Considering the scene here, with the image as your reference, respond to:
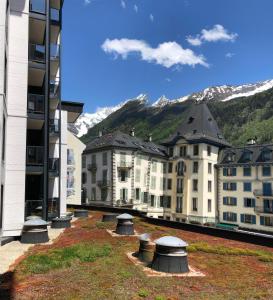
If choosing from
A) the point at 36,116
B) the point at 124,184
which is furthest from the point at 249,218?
the point at 36,116

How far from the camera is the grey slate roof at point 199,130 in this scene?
69188 millimetres

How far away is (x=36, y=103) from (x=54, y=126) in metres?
4.22

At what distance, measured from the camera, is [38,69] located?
26766 millimetres

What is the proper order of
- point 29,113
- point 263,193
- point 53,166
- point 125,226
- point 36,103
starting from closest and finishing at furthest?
point 125,226, point 29,113, point 36,103, point 53,166, point 263,193

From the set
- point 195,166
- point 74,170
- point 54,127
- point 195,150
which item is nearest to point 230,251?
point 54,127

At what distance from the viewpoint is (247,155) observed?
6638 cm

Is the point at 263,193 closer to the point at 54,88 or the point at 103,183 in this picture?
the point at 103,183

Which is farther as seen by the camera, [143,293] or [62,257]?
[62,257]

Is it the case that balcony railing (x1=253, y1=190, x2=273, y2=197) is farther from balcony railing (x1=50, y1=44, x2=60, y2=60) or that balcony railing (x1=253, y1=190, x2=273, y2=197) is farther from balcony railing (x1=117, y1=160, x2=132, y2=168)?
balcony railing (x1=50, y1=44, x2=60, y2=60)

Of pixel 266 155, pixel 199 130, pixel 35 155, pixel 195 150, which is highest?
pixel 199 130

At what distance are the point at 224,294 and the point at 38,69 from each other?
21105mm

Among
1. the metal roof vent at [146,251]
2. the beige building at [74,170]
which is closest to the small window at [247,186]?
the beige building at [74,170]

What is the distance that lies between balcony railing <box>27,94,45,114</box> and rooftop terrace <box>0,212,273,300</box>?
1064 centimetres

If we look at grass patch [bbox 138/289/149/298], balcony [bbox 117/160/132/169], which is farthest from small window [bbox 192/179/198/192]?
grass patch [bbox 138/289/149/298]
